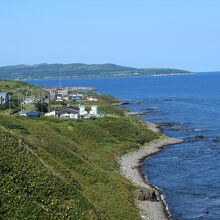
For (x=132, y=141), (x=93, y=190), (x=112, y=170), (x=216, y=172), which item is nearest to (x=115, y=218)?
(x=93, y=190)

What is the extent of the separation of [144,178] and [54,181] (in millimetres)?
23303

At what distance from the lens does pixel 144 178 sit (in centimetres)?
6066

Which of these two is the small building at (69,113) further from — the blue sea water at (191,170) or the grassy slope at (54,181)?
the grassy slope at (54,181)

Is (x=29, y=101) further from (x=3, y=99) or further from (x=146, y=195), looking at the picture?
(x=146, y=195)

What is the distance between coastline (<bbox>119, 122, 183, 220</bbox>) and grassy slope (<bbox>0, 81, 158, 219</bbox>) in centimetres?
133

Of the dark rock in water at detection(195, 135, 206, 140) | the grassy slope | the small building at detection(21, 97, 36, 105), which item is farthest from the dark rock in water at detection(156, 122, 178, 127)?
the grassy slope

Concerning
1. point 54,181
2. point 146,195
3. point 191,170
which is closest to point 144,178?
point 191,170

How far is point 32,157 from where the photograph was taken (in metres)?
41.6

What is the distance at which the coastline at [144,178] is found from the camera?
45081mm

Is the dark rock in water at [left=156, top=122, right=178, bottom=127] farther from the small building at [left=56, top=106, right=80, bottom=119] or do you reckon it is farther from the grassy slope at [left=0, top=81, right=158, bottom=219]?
the grassy slope at [left=0, top=81, right=158, bottom=219]

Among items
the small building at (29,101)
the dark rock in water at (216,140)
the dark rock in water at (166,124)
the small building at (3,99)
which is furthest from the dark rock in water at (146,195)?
the small building at (29,101)

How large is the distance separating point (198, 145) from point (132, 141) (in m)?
11.8

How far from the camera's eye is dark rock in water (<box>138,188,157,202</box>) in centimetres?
4938

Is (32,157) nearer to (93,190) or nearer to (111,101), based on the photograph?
(93,190)
